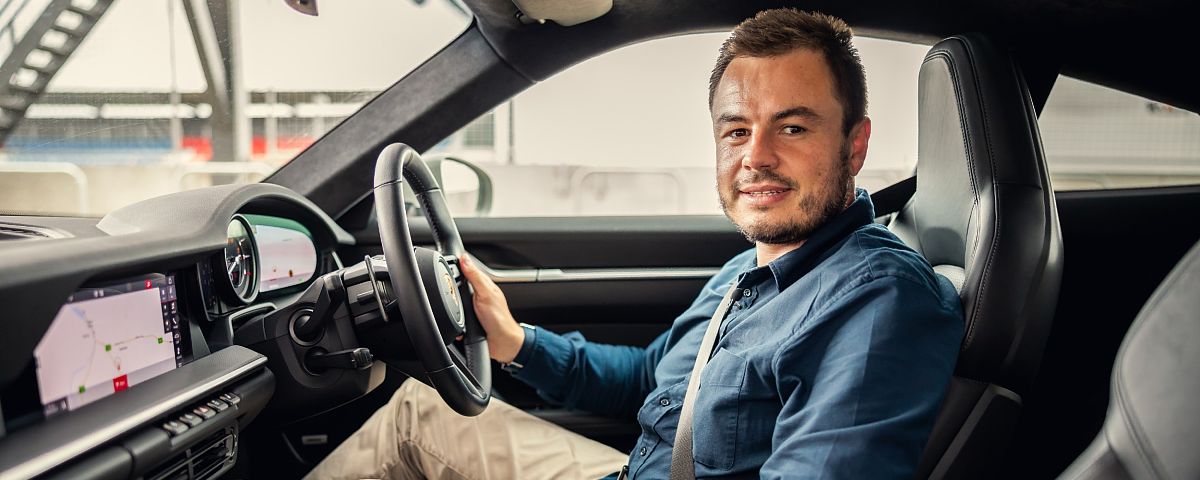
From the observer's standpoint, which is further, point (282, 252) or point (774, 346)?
point (282, 252)

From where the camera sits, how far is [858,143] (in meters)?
1.36

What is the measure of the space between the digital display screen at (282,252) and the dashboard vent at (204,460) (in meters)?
0.37

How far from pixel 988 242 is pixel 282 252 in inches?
53.2

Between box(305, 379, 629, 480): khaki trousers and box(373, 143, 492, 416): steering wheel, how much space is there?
17 cm

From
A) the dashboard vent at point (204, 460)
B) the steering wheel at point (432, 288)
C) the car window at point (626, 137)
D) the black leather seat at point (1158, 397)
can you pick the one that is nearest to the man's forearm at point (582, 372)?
the steering wheel at point (432, 288)

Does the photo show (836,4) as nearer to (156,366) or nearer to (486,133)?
(486,133)

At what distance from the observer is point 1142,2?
69.9 inches

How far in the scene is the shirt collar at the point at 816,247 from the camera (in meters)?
1.29

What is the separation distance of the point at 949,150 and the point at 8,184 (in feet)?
6.94

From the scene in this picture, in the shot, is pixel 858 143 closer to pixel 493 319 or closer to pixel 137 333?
pixel 493 319

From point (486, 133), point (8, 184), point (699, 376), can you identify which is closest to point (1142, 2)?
point (699, 376)

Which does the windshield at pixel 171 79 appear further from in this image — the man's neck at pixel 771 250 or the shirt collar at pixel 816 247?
the shirt collar at pixel 816 247

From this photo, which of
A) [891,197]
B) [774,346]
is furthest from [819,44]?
[891,197]

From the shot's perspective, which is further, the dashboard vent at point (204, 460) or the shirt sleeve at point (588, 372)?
the shirt sleeve at point (588, 372)
